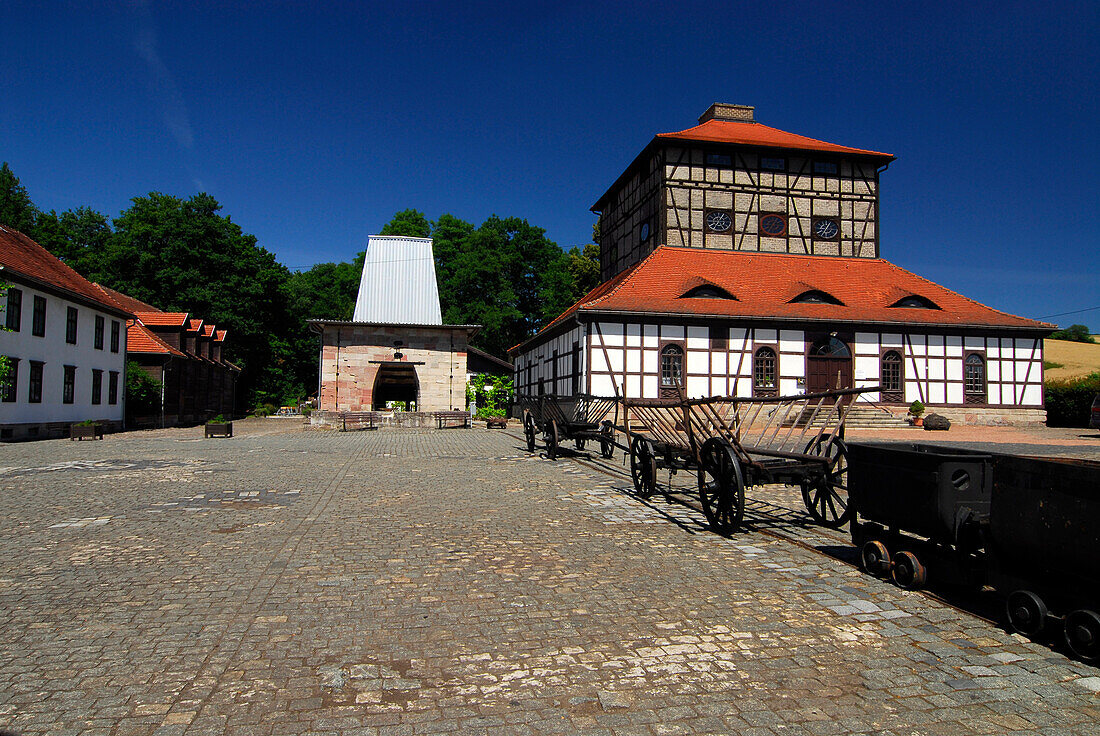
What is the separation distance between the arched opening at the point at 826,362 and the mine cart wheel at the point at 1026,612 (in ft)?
80.2

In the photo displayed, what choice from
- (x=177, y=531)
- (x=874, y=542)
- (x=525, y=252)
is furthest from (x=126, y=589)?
(x=525, y=252)

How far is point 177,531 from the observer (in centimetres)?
750

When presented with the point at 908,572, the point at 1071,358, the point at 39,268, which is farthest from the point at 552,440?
the point at 1071,358

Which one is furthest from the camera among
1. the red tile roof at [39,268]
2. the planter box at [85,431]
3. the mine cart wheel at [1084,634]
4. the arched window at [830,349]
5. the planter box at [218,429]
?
the arched window at [830,349]

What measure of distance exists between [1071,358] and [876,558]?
219 feet

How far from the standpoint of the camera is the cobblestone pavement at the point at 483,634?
3.33 metres

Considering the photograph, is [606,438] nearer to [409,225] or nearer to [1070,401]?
[1070,401]

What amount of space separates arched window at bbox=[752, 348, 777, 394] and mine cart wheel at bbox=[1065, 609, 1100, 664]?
23.9m

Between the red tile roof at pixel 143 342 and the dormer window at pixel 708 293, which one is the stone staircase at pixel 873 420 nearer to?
the dormer window at pixel 708 293

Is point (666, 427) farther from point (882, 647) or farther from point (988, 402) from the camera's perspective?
point (988, 402)

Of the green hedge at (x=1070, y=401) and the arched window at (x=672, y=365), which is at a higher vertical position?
the arched window at (x=672, y=365)

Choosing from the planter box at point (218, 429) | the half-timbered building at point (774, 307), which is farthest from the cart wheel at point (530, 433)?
the planter box at point (218, 429)

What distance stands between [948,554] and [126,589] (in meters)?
6.45

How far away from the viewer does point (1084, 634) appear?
12.9 ft
